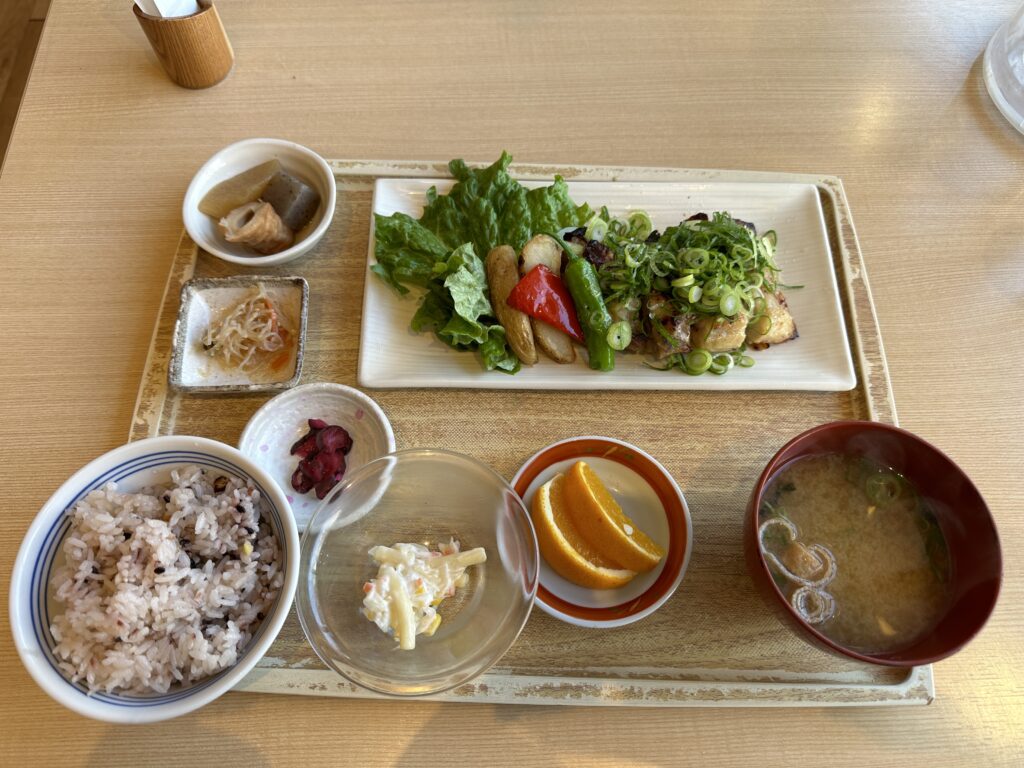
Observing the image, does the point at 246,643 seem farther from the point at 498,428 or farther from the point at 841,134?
the point at 841,134

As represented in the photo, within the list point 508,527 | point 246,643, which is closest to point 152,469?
point 246,643

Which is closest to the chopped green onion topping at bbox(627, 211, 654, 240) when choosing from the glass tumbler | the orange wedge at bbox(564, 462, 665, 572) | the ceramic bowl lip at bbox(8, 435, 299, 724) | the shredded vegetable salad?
the orange wedge at bbox(564, 462, 665, 572)

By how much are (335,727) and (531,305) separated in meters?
1.10

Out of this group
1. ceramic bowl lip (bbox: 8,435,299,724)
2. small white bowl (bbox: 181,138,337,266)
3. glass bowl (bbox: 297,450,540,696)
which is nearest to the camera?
ceramic bowl lip (bbox: 8,435,299,724)

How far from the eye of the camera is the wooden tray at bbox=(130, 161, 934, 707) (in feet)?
4.60

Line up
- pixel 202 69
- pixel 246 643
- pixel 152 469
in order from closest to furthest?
pixel 246 643 → pixel 152 469 → pixel 202 69

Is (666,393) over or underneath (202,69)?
underneath

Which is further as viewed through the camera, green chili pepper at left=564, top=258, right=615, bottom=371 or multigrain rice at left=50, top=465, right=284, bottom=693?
green chili pepper at left=564, top=258, right=615, bottom=371

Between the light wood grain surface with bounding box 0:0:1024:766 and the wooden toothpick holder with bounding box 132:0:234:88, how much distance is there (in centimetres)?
6

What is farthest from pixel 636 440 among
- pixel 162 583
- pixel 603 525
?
pixel 162 583

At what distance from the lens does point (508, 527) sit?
4.50 ft

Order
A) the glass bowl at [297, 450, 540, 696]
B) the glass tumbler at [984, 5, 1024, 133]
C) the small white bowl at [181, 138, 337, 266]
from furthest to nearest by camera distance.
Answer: the glass tumbler at [984, 5, 1024, 133]
the small white bowl at [181, 138, 337, 266]
the glass bowl at [297, 450, 540, 696]

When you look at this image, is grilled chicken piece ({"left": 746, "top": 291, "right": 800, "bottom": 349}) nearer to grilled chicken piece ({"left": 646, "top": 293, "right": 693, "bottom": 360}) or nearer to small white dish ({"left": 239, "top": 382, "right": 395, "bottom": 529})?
grilled chicken piece ({"left": 646, "top": 293, "right": 693, "bottom": 360})

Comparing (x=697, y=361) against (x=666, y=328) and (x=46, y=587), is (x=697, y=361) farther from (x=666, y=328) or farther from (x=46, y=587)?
(x=46, y=587)
